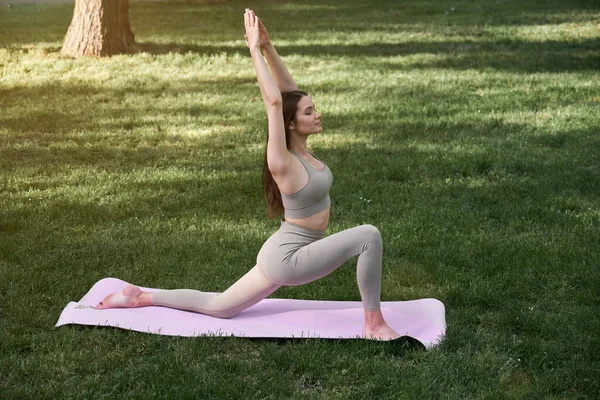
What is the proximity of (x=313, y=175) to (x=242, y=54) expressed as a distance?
29.6ft

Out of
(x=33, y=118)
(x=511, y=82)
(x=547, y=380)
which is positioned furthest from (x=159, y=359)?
(x=511, y=82)

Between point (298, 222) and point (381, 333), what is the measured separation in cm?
66

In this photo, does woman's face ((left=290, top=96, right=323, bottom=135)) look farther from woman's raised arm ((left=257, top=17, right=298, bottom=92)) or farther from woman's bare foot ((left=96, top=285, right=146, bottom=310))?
woman's bare foot ((left=96, top=285, right=146, bottom=310))

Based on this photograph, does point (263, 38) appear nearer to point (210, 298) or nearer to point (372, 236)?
point (372, 236)

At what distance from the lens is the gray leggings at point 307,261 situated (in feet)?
13.9

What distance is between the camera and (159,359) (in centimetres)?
415

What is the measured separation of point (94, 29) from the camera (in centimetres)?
1234

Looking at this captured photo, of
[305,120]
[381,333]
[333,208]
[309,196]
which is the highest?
[305,120]

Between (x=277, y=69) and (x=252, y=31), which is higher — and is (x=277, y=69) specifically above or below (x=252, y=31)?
below

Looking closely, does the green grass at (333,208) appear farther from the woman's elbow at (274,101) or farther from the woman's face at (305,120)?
the woman's elbow at (274,101)

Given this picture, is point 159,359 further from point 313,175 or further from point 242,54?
point 242,54

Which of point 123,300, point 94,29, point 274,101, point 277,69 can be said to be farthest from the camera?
point 94,29

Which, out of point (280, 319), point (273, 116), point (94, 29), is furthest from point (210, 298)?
point (94, 29)

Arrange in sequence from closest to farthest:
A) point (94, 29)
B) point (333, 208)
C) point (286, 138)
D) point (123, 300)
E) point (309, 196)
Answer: point (309, 196), point (286, 138), point (123, 300), point (333, 208), point (94, 29)
